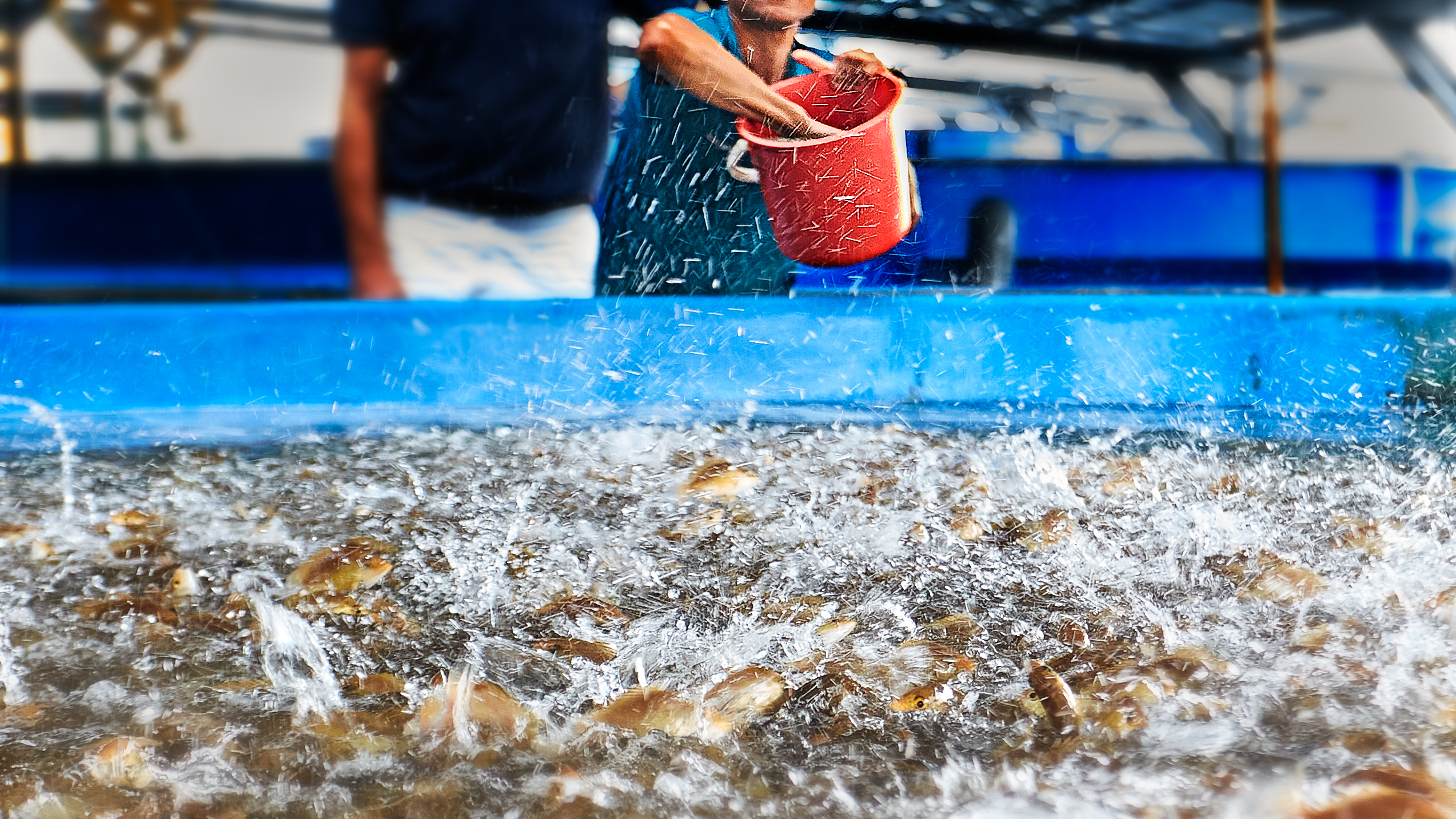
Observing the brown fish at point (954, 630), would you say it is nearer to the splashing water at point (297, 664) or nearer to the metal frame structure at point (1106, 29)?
the splashing water at point (297, 664)

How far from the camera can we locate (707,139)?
164 centimetres

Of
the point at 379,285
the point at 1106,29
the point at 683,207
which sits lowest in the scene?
the point at 379,285

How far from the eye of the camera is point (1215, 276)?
203 centimetres

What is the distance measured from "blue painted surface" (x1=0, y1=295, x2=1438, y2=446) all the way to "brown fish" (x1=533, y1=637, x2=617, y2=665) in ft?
2.94

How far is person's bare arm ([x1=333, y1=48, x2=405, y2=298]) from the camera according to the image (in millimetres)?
1635

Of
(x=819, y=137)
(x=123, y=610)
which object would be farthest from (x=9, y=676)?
(x=819, y=137)

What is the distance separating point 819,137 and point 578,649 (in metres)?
1.09

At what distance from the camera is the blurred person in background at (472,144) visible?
63.9 inches

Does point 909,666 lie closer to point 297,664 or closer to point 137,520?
point 297,664

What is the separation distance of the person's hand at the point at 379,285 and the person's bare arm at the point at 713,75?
0.62 meters

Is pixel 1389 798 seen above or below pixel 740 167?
below

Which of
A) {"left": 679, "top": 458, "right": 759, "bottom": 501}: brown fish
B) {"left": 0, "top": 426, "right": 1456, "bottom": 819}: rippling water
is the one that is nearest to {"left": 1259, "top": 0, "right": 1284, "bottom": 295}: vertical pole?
{"left": 0, "top": 426, "right": 1456, "bottom": 819}: rippling water

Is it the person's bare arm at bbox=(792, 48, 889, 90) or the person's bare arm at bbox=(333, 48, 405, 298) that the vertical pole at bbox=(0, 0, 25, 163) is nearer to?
the person's bare arm at bbox=(333, 48, 405, 298)

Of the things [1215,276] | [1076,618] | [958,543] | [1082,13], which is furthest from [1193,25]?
[1076,618]
